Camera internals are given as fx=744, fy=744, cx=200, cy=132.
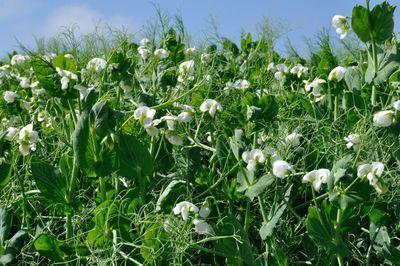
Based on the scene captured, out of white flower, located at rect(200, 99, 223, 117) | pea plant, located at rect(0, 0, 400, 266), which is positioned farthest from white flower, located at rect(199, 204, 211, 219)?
white flower, located at rect(200, 99, 223, 117)

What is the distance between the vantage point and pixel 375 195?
177cm

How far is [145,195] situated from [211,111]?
30cm

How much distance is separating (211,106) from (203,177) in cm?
19

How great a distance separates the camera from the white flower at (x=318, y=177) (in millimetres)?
1583

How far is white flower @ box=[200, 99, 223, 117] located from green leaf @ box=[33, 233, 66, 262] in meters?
0.51

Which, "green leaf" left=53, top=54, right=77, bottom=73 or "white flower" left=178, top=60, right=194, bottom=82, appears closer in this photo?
"green leaf" left=53, top=54, right=77, bottom=73

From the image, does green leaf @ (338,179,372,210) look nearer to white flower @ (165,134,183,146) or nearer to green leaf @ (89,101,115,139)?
white flower @ (165,134,183,146)

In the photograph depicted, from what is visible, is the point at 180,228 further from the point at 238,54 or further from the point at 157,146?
the point at 238,54

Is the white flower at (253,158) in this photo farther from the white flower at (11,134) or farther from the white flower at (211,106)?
the white flower at (11,134)

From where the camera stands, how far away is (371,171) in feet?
5.07

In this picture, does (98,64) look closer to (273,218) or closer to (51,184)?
(51,184)

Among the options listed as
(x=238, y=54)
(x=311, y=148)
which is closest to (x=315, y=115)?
(x=311, y=148)

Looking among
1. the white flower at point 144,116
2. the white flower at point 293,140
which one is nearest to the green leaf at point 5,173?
the white flower at point 144,116

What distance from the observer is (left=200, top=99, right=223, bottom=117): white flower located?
193 cm
